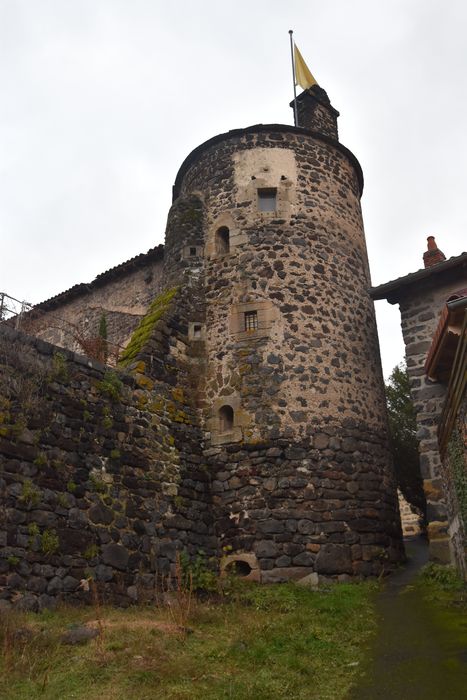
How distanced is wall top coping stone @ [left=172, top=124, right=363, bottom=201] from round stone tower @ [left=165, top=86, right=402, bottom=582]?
3cm

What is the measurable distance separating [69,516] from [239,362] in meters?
4.51

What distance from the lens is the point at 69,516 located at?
27.7ft

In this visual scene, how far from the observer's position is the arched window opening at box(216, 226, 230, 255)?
13045 millimetres

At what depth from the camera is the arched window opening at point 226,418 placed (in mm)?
11539

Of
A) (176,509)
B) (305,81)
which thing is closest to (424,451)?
(176,509)

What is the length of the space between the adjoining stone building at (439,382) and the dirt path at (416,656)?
37.9 inches

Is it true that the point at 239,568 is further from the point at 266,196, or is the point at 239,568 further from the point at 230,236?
the point at 266,196

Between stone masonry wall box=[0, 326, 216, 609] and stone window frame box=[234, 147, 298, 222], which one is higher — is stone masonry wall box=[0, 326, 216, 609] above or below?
below

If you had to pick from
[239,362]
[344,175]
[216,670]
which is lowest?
[216,670]

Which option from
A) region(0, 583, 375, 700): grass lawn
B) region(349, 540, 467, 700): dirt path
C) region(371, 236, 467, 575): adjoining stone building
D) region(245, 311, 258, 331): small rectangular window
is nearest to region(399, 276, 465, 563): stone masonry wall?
region(371, 236, 467, 575): adjoining stone building

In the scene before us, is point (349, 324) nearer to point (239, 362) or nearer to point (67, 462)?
point (239, 362)

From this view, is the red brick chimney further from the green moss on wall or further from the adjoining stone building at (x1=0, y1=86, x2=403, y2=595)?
the green moss on wall

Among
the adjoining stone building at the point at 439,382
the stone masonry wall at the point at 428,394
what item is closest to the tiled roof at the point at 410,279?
the adjoining stone building at the point at 439,382

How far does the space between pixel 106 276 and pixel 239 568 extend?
10187 millimetres
